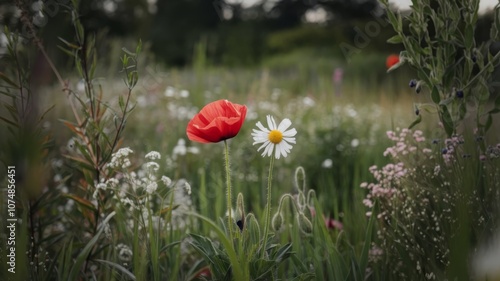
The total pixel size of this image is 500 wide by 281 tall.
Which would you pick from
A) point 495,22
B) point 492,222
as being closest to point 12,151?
point 492,222

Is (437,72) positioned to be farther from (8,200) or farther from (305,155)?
(305,155)

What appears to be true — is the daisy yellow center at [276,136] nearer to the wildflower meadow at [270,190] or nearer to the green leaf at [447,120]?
the wildflower meadow at [270,190]

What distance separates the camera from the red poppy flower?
1346mm

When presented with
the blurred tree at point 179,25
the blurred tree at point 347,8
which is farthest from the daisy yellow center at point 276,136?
the blurred tree at point 347,8

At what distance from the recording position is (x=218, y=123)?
53.0 inches

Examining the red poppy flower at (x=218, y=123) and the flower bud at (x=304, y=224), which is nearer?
the red poppy flower at (x=218, y=123)

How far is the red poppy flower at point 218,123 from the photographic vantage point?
1.35 meters

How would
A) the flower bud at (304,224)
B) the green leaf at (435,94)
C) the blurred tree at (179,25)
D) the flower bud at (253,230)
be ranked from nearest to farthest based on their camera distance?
the flower bud at (253,230) < the flower bud at (304,224) < the green leaf at (435,94) < the blurred tree at (179,25)

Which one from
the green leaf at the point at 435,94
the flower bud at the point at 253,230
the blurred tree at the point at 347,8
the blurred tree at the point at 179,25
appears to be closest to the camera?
the flower bud at the point at 253,230

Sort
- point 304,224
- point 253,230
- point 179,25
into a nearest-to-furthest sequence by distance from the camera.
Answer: point 253,230 → point 304,224 → point 179,25

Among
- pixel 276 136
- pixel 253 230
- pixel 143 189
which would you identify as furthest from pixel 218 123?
pixel 143 189

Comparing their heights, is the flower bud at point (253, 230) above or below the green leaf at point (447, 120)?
below

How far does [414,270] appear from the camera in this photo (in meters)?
1.65

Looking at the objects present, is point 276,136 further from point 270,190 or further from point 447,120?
point 447,120
